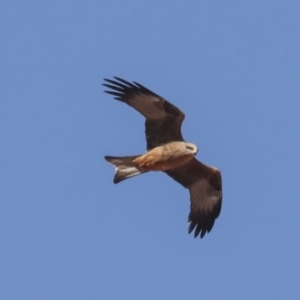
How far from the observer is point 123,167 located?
833 inches

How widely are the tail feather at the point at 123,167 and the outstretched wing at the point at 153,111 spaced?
45 cm

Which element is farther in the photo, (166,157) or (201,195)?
(201,195)

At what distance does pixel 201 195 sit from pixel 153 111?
2176mm

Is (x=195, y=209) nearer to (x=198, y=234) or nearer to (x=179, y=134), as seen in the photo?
(x=198, y=234)

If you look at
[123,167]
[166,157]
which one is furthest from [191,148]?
[123,167]

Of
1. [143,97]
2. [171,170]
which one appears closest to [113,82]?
[143,97]

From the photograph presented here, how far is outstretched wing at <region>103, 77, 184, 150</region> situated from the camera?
20.8 metres

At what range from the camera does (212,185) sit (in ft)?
72.5

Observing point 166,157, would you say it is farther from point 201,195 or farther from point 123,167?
point 201,195

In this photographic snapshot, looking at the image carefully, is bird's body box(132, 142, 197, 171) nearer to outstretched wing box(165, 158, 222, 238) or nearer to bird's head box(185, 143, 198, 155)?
bird's head box(185, 143, 198, 155)

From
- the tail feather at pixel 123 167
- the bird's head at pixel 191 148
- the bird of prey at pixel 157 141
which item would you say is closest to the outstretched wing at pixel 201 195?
the bird of prey at pixel 157 141

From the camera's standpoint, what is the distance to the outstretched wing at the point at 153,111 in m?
20.8

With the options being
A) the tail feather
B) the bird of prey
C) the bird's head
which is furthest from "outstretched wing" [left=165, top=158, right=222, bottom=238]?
the bird's head

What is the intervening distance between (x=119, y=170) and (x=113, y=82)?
161 cm
